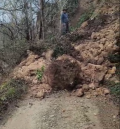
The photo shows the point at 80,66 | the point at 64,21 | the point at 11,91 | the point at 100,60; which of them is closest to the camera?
the point at 11,91

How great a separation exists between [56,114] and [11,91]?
2381mm

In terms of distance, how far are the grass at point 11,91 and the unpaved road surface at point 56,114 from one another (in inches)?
16.9

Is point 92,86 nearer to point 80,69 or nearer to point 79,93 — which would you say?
point 79,93

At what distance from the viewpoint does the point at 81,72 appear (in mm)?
12750

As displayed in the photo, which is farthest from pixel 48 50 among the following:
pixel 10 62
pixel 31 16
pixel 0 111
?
pixel 31 16

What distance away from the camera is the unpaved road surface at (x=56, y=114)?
10.4 metres

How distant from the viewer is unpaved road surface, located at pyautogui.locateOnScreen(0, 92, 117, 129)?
34.0 feet

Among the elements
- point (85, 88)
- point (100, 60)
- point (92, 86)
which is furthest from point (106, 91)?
point (100, 60)

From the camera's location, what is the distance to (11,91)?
12.6 meters

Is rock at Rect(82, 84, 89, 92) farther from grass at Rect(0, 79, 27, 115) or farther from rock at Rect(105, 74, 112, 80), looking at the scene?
grass at Rect(0, 79, 27, 115)

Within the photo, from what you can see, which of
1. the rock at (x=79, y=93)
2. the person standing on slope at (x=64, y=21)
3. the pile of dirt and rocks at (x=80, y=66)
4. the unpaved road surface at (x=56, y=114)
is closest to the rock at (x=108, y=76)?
the pile of dirt and rocks at (x=80, y=66)

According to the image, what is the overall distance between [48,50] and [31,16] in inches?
386

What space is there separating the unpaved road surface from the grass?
0.43 metres

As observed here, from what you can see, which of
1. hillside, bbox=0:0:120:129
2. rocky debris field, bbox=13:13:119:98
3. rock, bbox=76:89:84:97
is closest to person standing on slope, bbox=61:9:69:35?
hillside, bbox=0:0:120:129
